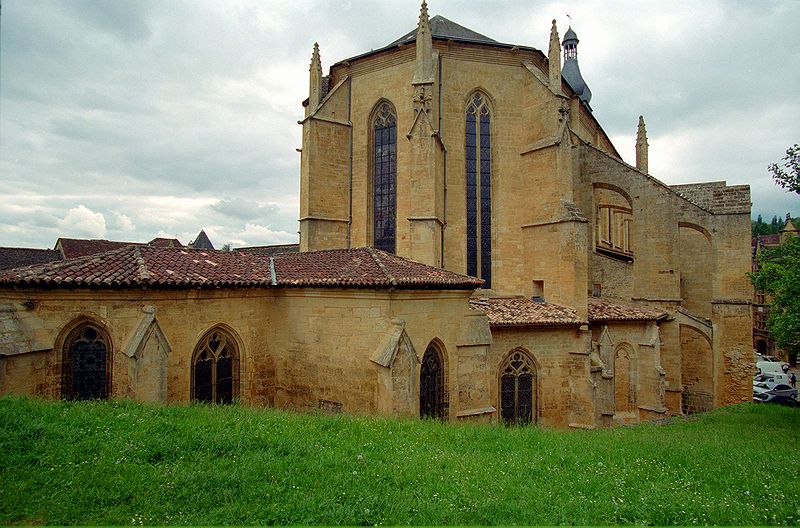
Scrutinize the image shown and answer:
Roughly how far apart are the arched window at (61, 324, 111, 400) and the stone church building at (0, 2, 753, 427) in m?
0.03

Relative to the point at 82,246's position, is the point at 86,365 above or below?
below

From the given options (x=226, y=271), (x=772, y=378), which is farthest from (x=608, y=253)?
(x=772, y=378)

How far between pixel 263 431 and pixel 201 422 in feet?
3.93

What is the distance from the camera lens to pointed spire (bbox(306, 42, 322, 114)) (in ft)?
59.8

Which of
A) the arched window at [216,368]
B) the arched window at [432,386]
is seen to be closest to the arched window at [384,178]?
the arched window at [432,386]

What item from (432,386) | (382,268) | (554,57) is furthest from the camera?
(554,57)

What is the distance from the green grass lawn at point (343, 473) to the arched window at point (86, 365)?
184 centimetres

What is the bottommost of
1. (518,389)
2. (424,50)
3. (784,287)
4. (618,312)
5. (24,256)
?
(518,389)

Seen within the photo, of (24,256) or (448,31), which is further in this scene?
(24,256)

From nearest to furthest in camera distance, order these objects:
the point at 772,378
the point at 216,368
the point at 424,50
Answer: the point at 216,368
the point at 424,50
the point at 772,378

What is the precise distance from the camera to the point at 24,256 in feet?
112

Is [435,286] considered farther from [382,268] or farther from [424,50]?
[424,50]

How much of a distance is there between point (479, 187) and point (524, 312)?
5438mm

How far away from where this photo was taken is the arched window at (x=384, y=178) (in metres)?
17.6
